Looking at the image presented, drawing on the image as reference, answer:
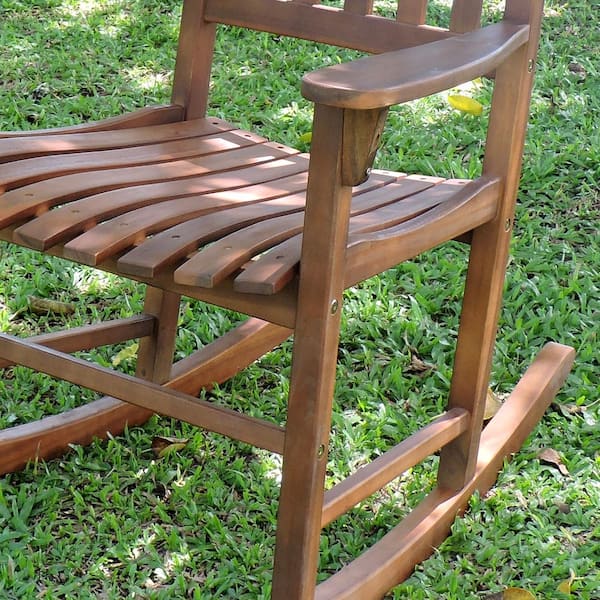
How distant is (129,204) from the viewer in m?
1.65

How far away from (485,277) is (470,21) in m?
0.46

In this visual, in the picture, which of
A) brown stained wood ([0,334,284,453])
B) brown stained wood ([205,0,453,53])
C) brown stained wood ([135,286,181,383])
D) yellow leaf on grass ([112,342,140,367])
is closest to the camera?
brown stained wood ([0,334,284,453])

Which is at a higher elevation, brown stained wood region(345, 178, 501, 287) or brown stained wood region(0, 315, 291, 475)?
brown stained wood region(345, 178, 501, 287)

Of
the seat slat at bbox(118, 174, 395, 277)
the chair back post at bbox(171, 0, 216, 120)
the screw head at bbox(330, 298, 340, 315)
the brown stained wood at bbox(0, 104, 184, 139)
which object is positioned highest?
the chair back post at bbox(171, 0, 216, 120)

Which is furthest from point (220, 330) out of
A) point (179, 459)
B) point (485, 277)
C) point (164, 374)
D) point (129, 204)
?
point (129, 204)

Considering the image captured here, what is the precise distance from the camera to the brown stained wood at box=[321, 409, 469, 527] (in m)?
1.67

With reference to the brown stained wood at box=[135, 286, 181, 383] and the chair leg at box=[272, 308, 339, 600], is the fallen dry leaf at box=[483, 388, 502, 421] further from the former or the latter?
the chair leg at box=[272, 308, 339, 600]

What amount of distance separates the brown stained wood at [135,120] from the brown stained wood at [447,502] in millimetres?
837

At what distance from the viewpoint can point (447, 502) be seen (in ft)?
6.59

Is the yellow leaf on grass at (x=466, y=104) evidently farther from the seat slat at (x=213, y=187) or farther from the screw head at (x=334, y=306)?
the screw head at (x=334, y=306)

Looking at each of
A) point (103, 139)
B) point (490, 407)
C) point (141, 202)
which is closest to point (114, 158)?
point (103, 139)

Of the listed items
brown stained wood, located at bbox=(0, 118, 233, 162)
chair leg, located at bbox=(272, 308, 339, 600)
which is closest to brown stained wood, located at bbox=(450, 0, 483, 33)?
brown stained wood, located at bbox=(0, 118, 233, 162)

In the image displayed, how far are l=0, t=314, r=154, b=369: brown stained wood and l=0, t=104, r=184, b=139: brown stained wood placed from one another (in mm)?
379

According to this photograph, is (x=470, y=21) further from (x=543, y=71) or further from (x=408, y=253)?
(x=543, y=71)
